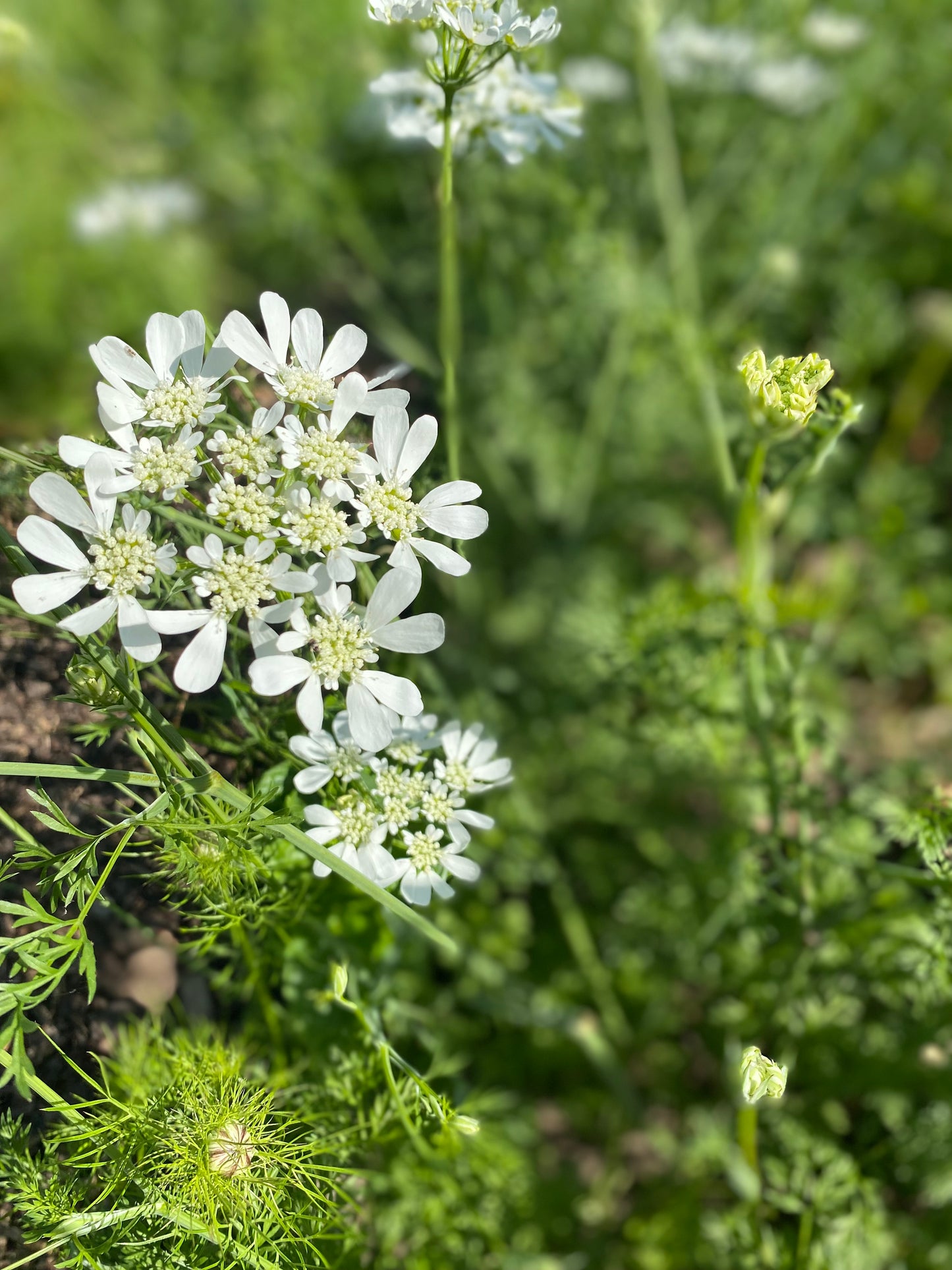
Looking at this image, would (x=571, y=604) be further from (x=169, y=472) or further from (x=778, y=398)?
(x=169, y=472)

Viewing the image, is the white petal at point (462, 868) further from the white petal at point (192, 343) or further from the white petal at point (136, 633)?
the white petal at point (192, 343)

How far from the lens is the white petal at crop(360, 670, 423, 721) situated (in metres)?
1.26

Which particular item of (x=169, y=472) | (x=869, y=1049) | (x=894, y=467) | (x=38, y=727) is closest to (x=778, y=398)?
(x=169, y=472)

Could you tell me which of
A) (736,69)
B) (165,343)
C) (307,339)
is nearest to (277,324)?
(307,339)

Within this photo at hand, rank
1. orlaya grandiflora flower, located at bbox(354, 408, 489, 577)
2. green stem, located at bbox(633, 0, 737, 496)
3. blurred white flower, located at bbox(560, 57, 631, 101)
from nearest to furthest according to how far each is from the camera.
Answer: orlaya grandiflora flower, located at bbox(354, 408, 489, 577), green stem, located at bbox(633, 0, 737, 496), blurred white flower, located at bbox(560, 57, 631, 101)

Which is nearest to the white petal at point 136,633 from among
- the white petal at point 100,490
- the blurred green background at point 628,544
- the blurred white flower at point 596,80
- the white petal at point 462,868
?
the white petal at point 100,490

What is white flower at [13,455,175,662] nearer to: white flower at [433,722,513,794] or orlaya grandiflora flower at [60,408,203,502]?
orlaya grandiflora flower at [60,408,203,502]

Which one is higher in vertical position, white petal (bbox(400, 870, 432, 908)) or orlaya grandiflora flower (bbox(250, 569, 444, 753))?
orlaya grandiflora flower (bbox(250, 569, 444, 753))

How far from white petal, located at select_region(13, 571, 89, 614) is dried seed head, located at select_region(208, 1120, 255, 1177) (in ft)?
2.68

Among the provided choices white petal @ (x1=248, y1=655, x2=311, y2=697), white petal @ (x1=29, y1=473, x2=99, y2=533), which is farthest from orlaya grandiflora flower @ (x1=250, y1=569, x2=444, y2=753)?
white petal @ (x1=29, y1=473, x2=99, y2=533)

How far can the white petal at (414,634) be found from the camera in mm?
1260

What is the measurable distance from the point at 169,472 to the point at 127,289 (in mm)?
2970

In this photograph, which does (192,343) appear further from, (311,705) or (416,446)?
(311,705)

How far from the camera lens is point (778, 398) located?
1.40 metres
